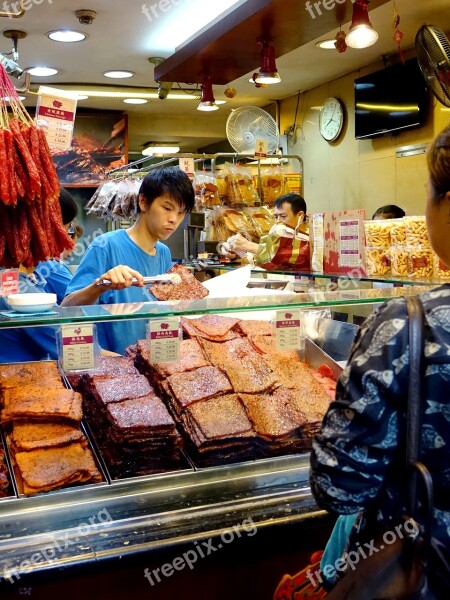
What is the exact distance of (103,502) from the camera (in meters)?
1.73

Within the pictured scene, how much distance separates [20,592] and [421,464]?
3.53 feet


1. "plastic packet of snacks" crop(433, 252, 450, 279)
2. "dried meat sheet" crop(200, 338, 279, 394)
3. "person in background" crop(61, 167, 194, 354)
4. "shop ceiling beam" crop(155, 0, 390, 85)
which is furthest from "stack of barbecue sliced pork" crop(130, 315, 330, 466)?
"shop ceiling beam" crop(155, 0, 390, 85)

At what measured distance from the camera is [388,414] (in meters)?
1.10

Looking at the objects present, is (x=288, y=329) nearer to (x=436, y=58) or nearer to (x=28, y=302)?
(x=28, y=302)

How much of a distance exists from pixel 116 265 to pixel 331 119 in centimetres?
547

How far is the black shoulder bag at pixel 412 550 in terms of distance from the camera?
1.04m

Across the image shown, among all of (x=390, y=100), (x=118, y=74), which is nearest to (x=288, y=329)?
(x=390, y=100)

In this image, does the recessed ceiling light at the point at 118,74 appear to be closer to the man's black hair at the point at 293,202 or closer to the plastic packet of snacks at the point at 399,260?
the man's black hair at the point at 293,202

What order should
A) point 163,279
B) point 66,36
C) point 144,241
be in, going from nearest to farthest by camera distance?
A: point 163,279, point 144,241, point 66,36

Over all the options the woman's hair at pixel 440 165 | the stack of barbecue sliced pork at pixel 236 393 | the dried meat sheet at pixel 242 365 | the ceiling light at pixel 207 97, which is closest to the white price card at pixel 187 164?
the ceiling light at pixel 207 97

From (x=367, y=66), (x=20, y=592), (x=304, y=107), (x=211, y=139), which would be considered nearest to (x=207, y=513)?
(x=20, y=592)

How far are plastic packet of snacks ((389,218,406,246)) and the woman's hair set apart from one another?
1.71 metres

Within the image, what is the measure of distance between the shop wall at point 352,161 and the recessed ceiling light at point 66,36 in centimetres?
322

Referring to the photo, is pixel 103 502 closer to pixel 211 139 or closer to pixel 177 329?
pixel 177 329
